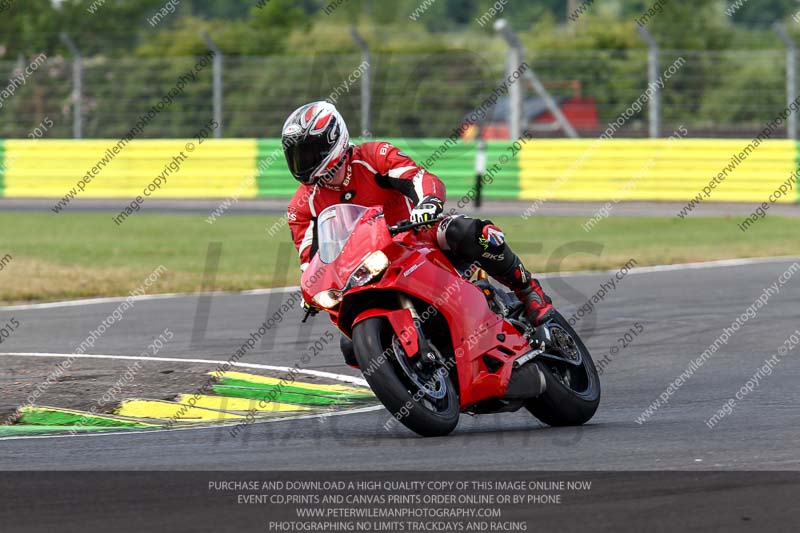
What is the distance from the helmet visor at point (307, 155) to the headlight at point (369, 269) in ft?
2.80

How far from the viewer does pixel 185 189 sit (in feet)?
95.1

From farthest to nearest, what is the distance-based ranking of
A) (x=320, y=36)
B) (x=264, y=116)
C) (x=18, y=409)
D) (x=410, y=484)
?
(x=320, y=36) → (x=264, y=116) → (x=18, y=409) → (x=410, y=484)

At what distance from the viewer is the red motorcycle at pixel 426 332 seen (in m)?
6.81

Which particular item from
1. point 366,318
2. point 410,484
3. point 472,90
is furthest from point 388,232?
point 472,90

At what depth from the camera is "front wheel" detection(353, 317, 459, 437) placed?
262 inches

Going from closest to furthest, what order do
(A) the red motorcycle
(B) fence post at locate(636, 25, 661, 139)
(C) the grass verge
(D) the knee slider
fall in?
(A) the red motorcycle < (D) the knee slider < (C) the grass verge < (B) fence post at locate(636, 25, 661, 139)

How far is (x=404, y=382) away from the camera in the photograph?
6793 millimetres

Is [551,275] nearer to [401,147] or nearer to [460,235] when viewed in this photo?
[460,235]

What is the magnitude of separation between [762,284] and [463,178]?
43.4ft

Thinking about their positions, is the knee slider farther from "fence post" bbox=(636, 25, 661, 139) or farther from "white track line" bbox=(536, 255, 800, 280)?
"fence post" bbox=(636, 25, 661, 139)

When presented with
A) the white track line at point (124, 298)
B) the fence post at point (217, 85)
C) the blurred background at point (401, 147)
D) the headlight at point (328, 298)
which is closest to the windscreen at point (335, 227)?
the headlight at point (328, 298)

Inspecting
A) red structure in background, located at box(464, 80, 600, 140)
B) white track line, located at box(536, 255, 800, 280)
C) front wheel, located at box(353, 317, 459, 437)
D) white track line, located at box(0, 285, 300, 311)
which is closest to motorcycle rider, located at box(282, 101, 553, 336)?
front wheel, located at box(353, 317, 459, 437)

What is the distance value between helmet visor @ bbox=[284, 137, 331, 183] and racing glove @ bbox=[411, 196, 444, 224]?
0.64 metres

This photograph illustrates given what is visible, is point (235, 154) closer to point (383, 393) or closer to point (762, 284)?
point (762, 284)
